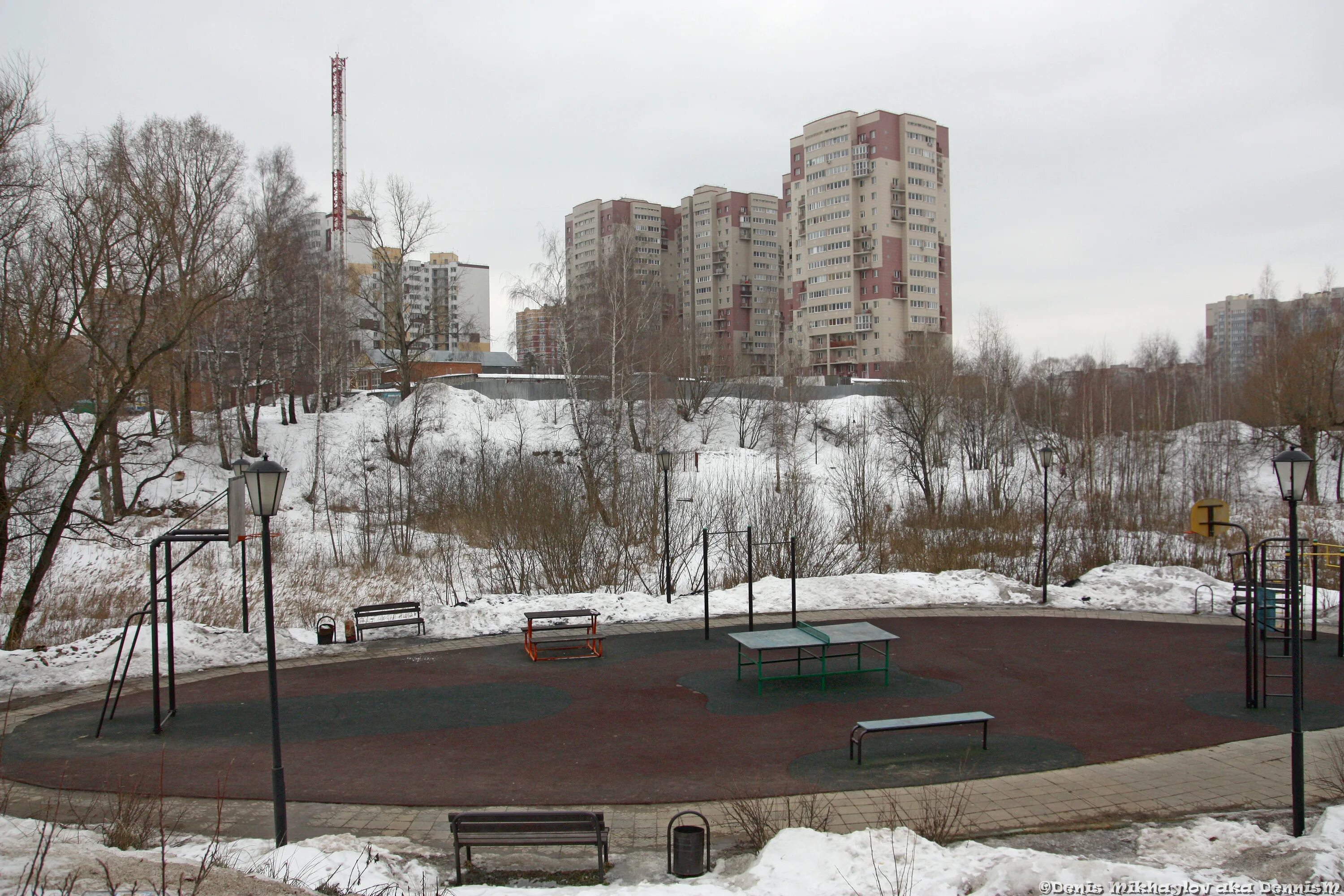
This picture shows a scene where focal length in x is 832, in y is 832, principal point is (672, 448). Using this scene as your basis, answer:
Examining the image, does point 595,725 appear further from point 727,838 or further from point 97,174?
point 97,174

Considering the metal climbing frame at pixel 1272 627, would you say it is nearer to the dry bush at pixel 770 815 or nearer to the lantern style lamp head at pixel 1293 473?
the lantern style lamp head at pixel 1293 473

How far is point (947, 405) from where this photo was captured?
4194cm

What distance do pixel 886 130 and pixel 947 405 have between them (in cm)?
4207

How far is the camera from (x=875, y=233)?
246ft

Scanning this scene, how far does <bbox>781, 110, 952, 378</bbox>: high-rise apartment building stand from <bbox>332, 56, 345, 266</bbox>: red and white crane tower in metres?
37.5

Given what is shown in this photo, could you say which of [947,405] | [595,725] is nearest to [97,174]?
[595,725]

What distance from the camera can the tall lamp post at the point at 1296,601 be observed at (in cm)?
644

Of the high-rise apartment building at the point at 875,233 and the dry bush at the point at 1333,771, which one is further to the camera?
the high-rise apartment building at the point at 875,233

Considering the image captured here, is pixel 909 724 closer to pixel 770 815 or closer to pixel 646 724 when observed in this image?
pixel 770 815

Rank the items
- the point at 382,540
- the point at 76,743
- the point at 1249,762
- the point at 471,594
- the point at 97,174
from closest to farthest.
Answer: the point at 1249,762, the point at 76,743, the point at 97,174, the point at 471,594, the point at 382,540

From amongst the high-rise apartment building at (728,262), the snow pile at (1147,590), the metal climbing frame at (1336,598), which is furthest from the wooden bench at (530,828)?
the high-rise apartment building at (728,262)

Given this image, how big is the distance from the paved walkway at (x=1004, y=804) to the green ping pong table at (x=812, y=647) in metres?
3.65

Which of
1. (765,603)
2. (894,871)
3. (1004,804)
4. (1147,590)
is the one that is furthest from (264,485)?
(1147,590)

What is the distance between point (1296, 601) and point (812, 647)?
664 centimetres
